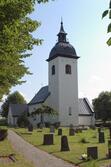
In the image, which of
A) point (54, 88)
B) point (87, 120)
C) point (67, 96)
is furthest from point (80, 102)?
point (54, 88)

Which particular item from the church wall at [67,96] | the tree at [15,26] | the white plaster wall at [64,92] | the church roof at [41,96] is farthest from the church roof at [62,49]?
the tree at [15,26]

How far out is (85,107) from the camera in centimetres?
7006

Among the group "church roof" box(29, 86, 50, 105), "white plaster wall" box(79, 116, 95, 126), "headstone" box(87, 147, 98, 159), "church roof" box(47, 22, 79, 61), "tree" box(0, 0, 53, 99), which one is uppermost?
"church roof" box(47, 22, 79, 61)

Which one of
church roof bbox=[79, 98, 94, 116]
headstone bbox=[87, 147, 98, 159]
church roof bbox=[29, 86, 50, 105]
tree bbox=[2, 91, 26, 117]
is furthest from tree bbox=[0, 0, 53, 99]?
tree bbox=[2, 91, 26, 117]

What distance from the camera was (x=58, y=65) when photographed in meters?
65.6

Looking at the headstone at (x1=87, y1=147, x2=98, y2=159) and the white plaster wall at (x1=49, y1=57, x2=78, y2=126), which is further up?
the white plaster wall at (x1=49, y1=57, x2=78, y2=126)

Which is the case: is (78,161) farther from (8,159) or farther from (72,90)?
(72,90)

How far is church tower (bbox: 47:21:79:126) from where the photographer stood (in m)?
63.8

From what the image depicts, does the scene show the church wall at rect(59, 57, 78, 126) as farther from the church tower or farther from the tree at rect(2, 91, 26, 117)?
the tree at rect(2, 91, 26, 117)

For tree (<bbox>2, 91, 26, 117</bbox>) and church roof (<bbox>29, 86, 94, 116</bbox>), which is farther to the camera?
tree (<bbox>2, 91, 26, 117</bbox>)

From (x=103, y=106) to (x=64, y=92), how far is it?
12503 millimetres

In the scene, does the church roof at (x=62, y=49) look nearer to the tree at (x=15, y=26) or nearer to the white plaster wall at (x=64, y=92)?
the white plaster wall at (x=64, y=92)

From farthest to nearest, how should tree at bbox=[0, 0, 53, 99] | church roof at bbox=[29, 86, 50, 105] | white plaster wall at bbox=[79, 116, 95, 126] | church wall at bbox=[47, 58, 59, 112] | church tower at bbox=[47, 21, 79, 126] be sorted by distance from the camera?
church roof at bbox=[29, 86, 50, 105] < white plaster wall at bbox=[79, 116, 95, 126] < church wall at bbox=[47, 58, 59, 112] < church tower at bbox=[47, 21, 79, 126] < tree at bbox=[0, 0, 53, 99]

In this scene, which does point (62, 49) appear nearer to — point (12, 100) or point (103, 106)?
point (103, 106)
